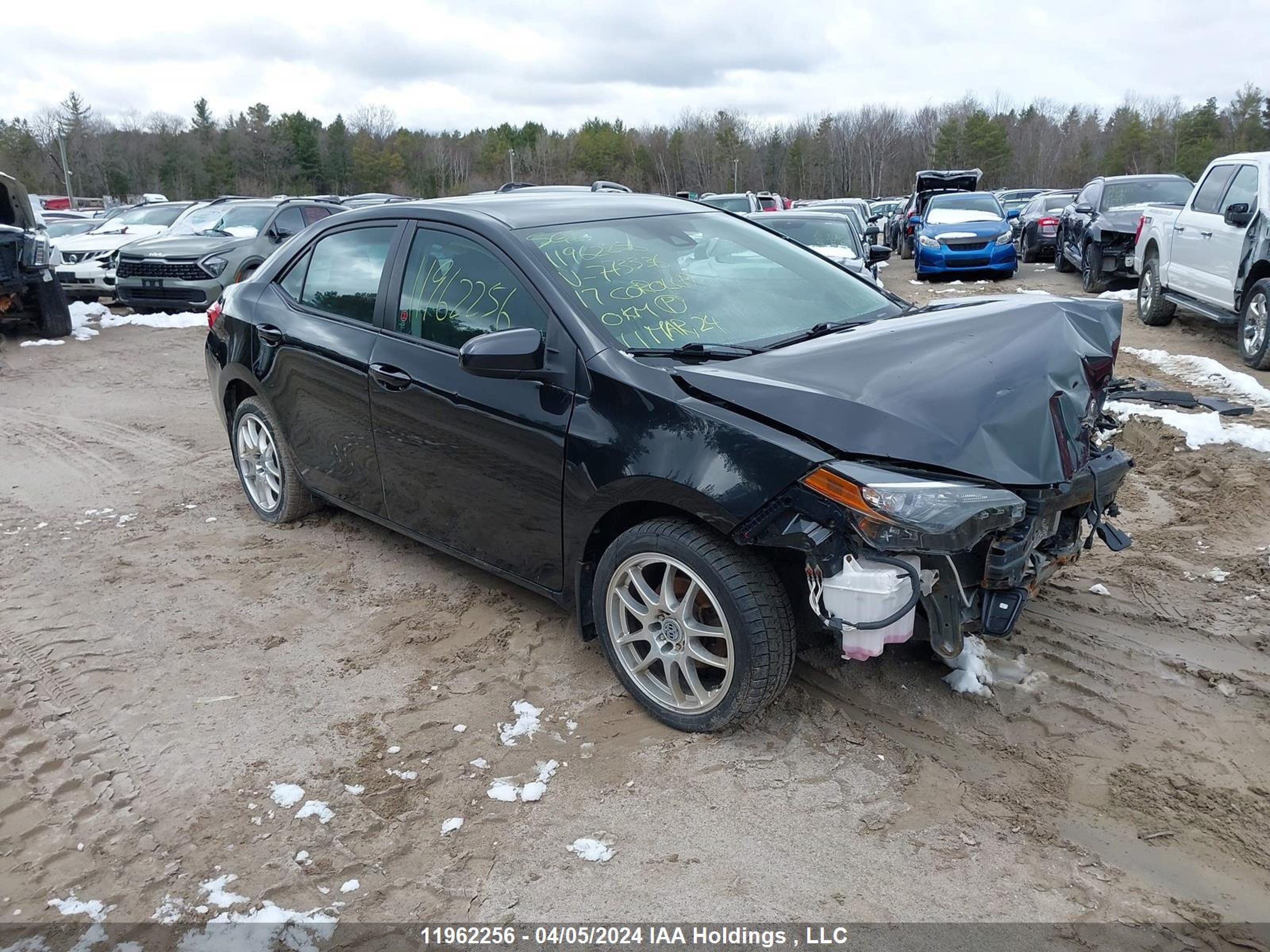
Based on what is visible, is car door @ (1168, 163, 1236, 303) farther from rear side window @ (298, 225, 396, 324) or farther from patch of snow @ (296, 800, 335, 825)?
patch of snow @ (296, 800, 335, 825)

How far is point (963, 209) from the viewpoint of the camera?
59.6 feet

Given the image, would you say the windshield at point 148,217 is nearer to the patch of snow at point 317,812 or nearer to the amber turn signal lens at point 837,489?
the patch of snow at point 317,812

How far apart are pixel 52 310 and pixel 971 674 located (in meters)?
13.3

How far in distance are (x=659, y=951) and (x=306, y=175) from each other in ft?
329

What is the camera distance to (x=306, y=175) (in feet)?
303

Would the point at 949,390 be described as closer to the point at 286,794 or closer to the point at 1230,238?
the point at 286,794

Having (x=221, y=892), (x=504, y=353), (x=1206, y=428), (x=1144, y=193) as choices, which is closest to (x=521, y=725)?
(x=221, y=892)

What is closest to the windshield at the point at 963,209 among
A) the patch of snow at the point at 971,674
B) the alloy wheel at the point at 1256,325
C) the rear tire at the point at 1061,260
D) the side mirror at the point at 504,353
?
the rear tire at the point at 1061,260

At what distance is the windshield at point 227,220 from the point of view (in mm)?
14641

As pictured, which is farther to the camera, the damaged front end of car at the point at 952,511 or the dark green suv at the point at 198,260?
the dark green suv at the point at 198,260

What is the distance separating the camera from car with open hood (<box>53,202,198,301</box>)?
52.2 ft

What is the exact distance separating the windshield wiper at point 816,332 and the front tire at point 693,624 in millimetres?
843

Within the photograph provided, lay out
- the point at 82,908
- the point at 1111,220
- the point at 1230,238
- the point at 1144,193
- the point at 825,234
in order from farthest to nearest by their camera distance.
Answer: the point at 1144,193 < the point at 1111,220 < the point at 825,234 < the point at 1230,238 < the point at 82,908

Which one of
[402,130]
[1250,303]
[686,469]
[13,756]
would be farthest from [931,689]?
[402,130]
